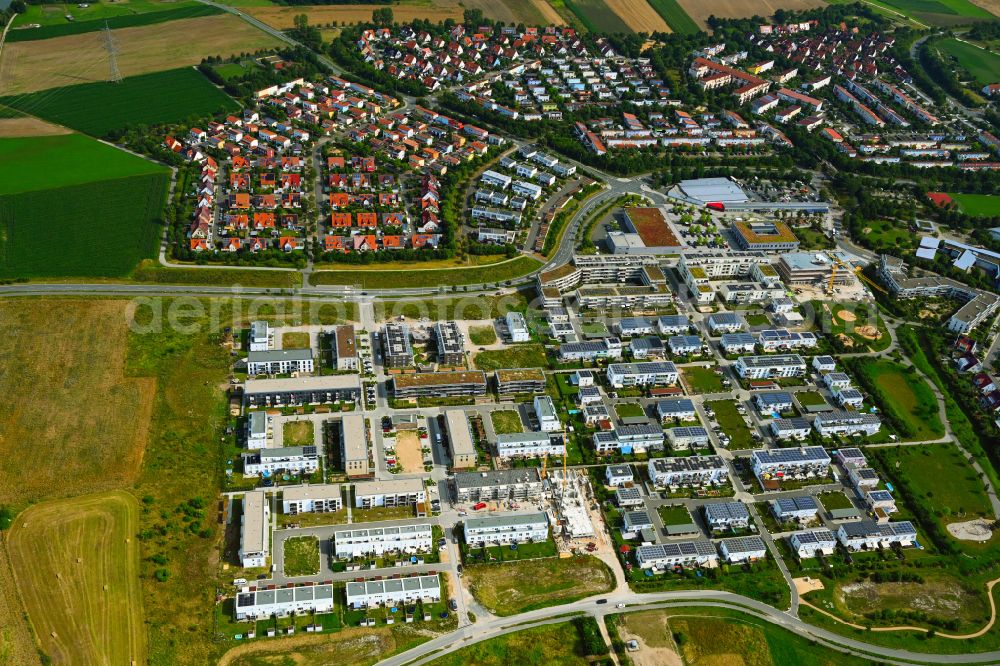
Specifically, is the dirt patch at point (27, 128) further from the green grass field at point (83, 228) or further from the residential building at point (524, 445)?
the residential building at point (524, 445)

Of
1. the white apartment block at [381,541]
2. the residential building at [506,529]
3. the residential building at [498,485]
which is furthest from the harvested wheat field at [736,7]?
the white apartment block at [381,541]

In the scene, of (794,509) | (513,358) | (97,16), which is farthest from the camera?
(97,16)

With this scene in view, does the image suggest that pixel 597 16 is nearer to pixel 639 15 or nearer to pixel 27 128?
pixel 639 15

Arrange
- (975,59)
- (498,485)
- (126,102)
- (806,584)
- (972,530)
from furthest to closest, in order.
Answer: (975,59)
(126,102)
(972,530)
(498,485)
(806,584)

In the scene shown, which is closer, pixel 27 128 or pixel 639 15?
pixel 27 128

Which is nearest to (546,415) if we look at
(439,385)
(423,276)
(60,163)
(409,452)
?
(439,385)

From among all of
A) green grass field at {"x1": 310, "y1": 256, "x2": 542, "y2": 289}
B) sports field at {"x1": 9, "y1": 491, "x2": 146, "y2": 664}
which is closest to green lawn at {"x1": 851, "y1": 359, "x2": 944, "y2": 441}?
green grass field at {"x1": 310, "y1": 256, "x2": 542, "y2": 289}
